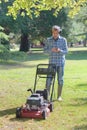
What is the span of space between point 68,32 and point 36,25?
13.0ft

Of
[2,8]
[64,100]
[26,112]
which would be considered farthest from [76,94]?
[2,8]

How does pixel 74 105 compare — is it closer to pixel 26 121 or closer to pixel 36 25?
pixel 26 121

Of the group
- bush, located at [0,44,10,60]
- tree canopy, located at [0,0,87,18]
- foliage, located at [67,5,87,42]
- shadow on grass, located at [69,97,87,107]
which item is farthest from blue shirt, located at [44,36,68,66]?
foliage, located at [67,5,87,42]

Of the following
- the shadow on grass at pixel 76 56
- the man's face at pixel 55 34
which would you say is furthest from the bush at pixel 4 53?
the shadow on grass at pixel 76 56

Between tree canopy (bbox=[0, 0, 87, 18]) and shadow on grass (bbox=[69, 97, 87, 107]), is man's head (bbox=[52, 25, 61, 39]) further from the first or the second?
shadow on grass (bbox=[69, 97, 87, 107])

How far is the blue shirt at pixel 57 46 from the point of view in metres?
11.8

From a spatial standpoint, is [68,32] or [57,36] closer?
[57,36]

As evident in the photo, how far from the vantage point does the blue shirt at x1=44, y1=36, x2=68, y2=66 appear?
38.7ft

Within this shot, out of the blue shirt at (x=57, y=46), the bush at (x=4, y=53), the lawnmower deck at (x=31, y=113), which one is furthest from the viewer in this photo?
the bush at (x=4, y=53)

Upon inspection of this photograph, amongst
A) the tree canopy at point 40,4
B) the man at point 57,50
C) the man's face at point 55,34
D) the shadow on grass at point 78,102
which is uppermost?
the tree canopy at point 40,4

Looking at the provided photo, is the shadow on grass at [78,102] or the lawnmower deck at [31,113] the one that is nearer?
the lawnmower deck at [31,113]

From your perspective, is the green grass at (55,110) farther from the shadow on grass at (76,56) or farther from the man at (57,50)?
the shadow on grass at (76,56)

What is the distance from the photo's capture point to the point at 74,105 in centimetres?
1180

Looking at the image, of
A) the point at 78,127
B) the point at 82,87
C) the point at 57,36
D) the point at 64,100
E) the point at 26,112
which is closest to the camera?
the point at 78,127
